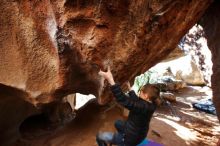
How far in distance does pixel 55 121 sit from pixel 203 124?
4080 millimetres

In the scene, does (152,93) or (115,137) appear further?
(115,137)

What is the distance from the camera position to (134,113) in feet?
11.1

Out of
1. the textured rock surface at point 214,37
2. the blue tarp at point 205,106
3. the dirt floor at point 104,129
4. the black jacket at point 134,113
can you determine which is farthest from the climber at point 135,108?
the blue tarp at point 205,106

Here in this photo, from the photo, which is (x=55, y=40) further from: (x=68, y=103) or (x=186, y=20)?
(x=68, y=103)

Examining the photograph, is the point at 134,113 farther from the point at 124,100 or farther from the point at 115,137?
the point at 115,137

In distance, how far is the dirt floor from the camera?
5.47 meters

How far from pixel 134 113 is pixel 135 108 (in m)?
0.13

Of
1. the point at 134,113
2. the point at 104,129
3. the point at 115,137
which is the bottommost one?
the point at 104,129

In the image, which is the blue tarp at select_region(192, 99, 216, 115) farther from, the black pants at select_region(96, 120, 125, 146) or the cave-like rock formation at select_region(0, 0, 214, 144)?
the black pants at select_region(96, 120, 125, 146)

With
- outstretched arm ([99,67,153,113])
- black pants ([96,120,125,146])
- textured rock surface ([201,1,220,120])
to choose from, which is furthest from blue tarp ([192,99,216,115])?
outstretched arm ([99,67,153,113])

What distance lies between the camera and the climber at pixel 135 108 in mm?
3186

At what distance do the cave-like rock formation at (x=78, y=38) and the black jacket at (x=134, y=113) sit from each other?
499mm

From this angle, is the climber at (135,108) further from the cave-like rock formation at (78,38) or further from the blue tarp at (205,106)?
the blue tarp at (205,106)

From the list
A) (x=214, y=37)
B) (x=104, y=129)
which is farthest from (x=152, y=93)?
(x=104, y=129)
